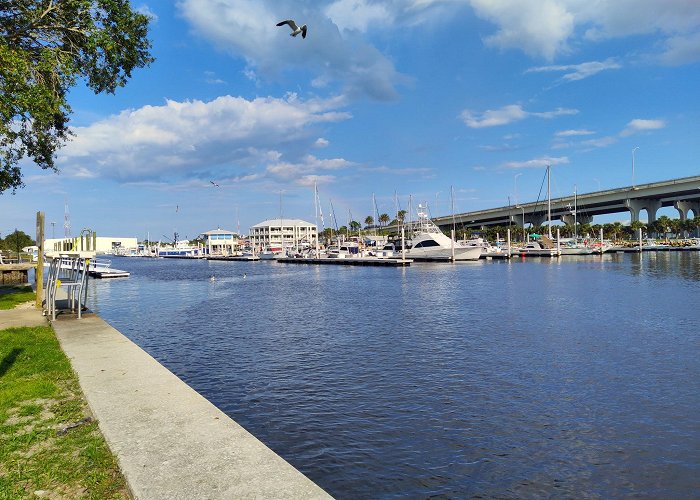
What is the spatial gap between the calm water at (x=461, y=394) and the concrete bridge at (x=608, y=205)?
123284mm

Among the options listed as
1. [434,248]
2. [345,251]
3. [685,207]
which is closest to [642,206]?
[685,207]

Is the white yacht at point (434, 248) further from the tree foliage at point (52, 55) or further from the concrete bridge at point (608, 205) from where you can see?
the tree foliage at point (52, 55)

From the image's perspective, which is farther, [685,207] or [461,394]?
[685,207]

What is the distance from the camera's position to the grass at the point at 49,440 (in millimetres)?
5473

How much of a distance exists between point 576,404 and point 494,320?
1300 cm

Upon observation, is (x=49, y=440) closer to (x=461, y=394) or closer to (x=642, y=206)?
(x=461, y=394)

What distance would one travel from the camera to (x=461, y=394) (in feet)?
40.6

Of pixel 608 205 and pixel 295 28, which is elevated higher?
pixel 608 205

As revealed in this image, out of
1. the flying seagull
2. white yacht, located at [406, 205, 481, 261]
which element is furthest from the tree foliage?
white yacht, located at [406, 205, 481, 261]

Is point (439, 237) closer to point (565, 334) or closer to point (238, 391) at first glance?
point (565, 334)

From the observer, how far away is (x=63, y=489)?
5453mm

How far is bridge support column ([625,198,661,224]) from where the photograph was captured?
142000 millimetres

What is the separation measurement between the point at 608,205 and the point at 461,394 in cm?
16139

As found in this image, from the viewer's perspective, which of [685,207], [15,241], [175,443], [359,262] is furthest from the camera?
[685,207]
